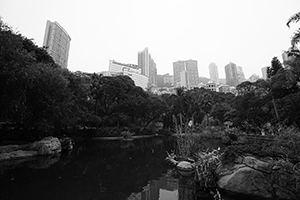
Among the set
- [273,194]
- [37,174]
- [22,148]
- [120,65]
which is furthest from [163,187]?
[120,65]

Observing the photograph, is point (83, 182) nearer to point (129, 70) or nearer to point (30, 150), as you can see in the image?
point (30, 150)

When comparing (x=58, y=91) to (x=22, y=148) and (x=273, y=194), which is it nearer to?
(x=22, y=148)

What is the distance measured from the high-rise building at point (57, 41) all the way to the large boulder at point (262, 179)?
42.2m

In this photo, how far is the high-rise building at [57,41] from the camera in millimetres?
38438

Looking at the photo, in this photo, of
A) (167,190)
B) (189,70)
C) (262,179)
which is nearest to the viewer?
(262,179)

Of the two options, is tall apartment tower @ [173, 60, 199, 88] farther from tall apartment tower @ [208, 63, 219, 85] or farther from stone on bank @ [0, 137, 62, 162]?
stone on bank @ [0, 137, 62, 162]

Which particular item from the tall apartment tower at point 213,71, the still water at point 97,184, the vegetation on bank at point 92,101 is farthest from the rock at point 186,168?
the tall apartment tower at point 213,71

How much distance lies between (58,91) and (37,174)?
6.49 metres

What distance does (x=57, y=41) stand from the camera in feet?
130

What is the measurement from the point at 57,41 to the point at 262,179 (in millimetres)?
47400

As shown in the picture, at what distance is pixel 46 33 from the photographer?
3984 cm

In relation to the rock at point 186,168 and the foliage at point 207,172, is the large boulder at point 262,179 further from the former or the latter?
the rock at point 186,168

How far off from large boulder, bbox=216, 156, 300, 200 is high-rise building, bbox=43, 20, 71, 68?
42.2 m

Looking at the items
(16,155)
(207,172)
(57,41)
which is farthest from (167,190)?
(57,41)
